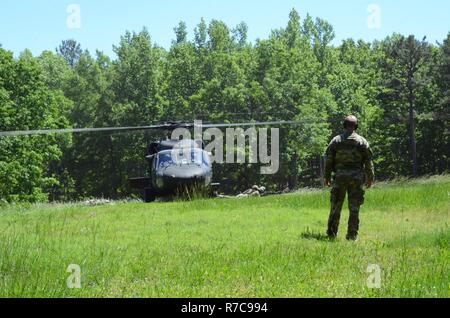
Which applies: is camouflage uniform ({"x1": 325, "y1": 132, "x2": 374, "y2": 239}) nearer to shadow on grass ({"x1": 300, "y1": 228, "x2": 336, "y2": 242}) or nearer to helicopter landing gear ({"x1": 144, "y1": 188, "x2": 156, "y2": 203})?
shadow on grass ({"x1": 300, "y1": 228, "x2": 336, "y2": 242})

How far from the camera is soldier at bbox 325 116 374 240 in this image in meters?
9.56

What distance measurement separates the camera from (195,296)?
16.3 feet

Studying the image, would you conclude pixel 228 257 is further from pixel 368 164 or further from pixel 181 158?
pixel 181 158

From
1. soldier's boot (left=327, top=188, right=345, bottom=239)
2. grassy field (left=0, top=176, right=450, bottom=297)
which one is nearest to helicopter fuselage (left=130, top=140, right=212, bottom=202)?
grassy field (left=0, top=176, right=450, bottom=297)

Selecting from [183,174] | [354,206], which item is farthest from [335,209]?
[183,174]

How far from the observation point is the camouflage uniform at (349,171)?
957cm

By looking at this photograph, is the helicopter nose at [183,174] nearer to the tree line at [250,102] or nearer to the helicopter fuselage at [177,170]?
the helicopter fuselage at [177,170]

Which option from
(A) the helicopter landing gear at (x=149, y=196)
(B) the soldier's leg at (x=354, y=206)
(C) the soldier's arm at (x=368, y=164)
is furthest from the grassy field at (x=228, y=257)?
(A) the helicopter landing gear at (x=149, y=196)

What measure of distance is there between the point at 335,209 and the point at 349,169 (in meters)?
0.75

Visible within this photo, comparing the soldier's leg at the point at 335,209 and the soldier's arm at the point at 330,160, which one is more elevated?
the soldier's arm at the point at 330,160

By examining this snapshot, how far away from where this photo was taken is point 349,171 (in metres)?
9.62

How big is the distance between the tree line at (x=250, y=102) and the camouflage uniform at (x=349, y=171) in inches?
1415

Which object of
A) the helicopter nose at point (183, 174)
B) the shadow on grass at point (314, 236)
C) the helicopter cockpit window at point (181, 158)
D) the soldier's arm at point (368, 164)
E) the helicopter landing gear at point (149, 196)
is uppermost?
the soldier's arm at point (368, 164)
